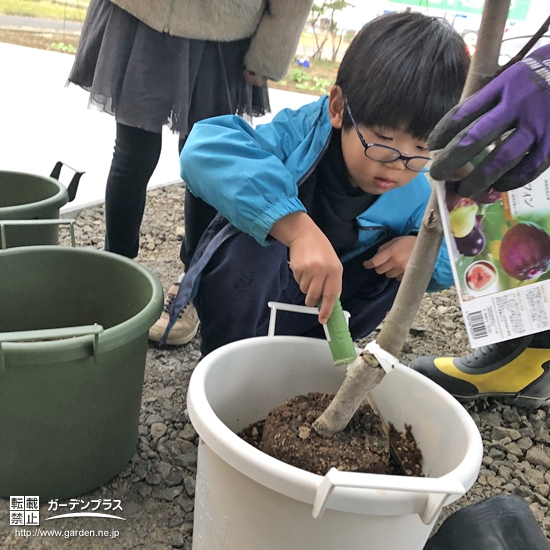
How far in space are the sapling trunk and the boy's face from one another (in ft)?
0.83

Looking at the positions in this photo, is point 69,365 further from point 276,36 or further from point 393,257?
point 276,36

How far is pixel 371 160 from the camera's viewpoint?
2.50 feet

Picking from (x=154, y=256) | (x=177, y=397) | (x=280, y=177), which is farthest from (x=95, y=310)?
(x=154, y=256)

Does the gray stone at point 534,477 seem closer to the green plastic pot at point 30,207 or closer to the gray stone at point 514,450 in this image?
the gray stone at point 514,450

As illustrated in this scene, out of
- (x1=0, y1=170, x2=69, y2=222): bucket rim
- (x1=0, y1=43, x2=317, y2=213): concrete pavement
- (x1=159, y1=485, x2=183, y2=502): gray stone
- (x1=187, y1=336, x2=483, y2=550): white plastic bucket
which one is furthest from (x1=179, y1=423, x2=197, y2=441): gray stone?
(x1=0, y1=43, x2=317, y2=213): concrete pavement

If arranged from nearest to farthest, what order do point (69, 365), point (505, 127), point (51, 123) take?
1. point (505, 127)
2. point (69, 365)
3. point (51, 123)

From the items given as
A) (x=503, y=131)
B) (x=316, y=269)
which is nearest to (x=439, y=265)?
(x=316, y=269)

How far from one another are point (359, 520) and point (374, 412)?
0.72 ft

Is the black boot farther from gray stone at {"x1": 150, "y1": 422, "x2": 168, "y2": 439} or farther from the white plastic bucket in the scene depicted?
gray stone at {"x1": 150, "y1": 422, "x2": 168, "y2": 439}

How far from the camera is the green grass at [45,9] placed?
1.82 metres

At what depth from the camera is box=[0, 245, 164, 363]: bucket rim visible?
606 millimetres

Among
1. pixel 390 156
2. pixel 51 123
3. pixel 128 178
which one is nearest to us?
pixel 390 156

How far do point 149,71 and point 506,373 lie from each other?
89 cm

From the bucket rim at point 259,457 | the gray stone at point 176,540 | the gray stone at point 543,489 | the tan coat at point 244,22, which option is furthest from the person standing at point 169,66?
the gray stone at point 543,489
